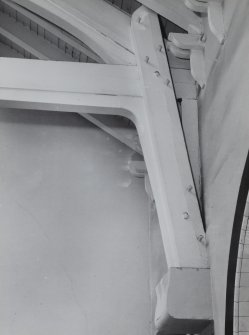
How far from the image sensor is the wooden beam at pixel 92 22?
2.34m

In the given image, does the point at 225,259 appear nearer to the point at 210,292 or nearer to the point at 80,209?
the point at 210,292

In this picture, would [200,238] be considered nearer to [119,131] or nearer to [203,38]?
[203,38]

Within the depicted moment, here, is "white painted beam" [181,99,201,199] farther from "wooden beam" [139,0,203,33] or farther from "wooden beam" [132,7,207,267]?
"wooden beam" [139,0,203,33]

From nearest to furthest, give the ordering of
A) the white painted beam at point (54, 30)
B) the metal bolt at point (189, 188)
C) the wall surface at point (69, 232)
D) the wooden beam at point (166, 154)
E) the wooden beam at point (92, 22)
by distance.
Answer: the wooden beam at point (166, 154) → the metal bolt at point (189, 188) → the wooden beam at point (92, 22) → the wall surface at point (69, 232) → the white painted beam at point (54, 30)

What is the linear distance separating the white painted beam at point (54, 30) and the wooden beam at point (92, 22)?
0.83 feet

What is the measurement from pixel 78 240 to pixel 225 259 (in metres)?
1.05

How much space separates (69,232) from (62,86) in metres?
0.71

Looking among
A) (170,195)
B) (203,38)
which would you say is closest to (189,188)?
(170,195)

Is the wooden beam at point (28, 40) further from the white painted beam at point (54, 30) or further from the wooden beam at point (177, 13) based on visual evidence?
the wooden beam at point (177, 13)

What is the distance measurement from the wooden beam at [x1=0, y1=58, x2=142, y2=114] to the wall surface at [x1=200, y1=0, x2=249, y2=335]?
376 mm

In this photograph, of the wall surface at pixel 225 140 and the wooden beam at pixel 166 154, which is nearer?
the wall surface at pixel 225 140

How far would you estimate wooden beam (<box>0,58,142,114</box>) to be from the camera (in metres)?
2.23

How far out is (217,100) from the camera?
1.94m

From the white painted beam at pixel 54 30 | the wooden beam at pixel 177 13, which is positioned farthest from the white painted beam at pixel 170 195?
the white painted beam at pixel 54 30
